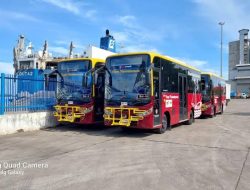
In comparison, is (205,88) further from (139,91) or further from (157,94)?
(139,91)

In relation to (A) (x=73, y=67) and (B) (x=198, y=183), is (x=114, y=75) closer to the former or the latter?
(A) (x=73, y=67)

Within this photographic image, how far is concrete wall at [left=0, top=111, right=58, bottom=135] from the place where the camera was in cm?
1266

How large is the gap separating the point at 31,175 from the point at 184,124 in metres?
12.4

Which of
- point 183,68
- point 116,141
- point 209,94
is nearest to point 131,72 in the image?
point 116,141

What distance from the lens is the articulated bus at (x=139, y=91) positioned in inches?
476

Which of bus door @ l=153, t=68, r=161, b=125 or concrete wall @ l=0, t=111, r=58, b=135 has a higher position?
bus door @ l=153, t=68, r=161, b=125

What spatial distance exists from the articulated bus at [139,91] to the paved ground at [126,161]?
73 centimetres

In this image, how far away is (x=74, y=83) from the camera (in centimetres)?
1436

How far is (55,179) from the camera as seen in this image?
6488mm

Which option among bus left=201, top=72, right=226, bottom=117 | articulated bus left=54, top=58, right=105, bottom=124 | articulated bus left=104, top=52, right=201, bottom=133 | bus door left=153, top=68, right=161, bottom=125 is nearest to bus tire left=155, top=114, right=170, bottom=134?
articulated bus left=104, top=52, right=201, bottom=133

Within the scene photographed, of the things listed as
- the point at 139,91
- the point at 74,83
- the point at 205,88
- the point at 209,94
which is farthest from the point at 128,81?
the point at 209,94

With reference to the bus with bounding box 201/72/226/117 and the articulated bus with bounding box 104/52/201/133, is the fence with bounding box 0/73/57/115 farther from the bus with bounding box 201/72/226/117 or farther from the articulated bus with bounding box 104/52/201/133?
the bus with bounding box 201/72/226/117

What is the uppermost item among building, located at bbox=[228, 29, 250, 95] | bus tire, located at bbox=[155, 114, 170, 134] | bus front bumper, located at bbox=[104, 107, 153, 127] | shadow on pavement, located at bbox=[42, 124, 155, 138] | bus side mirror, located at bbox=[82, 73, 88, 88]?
building, located at bbox=[228, 29, 250, 95]

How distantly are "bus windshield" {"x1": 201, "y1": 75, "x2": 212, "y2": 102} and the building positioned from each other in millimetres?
74576
